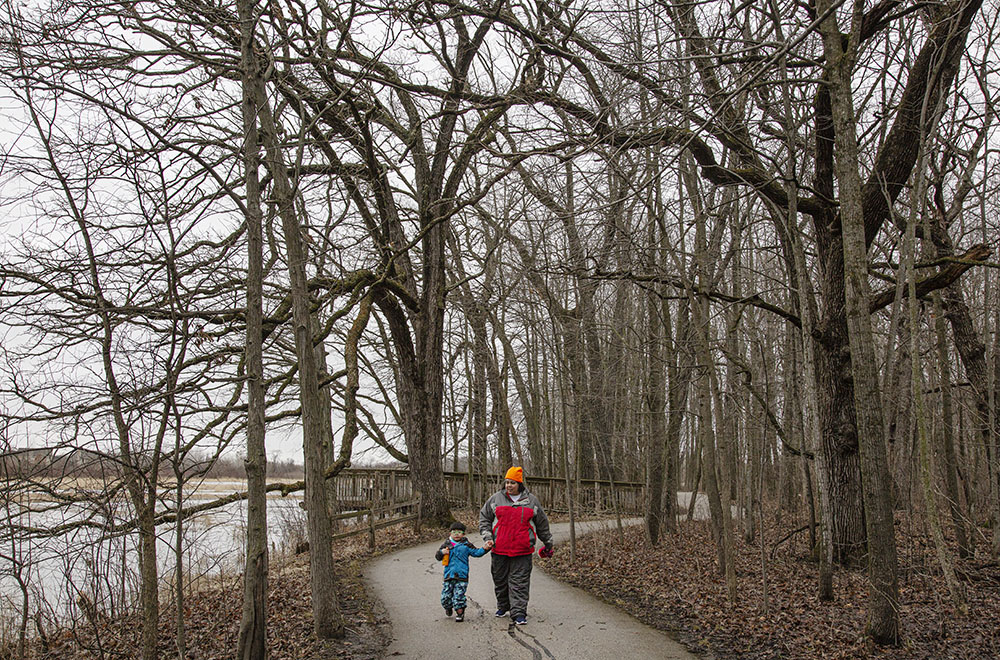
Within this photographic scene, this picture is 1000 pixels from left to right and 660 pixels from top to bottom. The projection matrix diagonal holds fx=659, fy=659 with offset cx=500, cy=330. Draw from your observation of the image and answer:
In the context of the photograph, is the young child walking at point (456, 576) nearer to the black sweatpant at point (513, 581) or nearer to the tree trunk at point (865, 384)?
the black sweatpant at point (513, 581)

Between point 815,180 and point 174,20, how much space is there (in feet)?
27.9

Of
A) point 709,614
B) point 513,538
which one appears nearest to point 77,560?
point 513,538

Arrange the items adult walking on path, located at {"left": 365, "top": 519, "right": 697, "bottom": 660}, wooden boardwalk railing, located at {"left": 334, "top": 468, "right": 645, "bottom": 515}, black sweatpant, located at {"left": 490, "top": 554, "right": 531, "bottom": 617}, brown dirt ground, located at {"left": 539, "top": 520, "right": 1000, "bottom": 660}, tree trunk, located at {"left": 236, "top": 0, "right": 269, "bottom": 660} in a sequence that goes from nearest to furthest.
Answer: tree trunk, located at {"left": 236, "top": 0, "right": 269, "bottom": 660} < brown dirt ground, located at {"left": 539, "top": 520, "right": 1000, "bottom": 660} < adult walking on path, located at {"left": 365, "top": 519, "right": 697, "bottom": 660} < black sweatpant, located at {"left": 490, "top": 554, "right": 531, "bottom": 617} < wooden boardwalk railing, located at {"left": 334, "top": 468, "right": 645, "bottom": 515}

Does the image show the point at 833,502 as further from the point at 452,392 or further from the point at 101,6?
the point at 452,392

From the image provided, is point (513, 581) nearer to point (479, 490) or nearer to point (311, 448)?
point (311, 448)

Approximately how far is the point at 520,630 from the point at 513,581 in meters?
0.55

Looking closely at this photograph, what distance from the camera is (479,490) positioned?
24406mm

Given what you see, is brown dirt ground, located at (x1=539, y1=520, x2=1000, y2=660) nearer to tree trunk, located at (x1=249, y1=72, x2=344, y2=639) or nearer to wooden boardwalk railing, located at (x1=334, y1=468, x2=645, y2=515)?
tree trunk, located at (x1=249, y1=72, x2=344, y2=639)

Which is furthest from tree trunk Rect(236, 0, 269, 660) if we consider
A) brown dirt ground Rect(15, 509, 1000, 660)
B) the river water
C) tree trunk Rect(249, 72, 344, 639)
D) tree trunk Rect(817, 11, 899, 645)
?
tree trunk Rect(817, 11, 899, 645)

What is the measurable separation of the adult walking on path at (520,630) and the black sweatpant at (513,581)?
0.66 ft

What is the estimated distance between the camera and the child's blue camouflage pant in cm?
804

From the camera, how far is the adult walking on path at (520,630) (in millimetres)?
6609

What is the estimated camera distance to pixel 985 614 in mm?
7258

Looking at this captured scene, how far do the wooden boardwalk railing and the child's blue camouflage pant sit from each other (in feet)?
37.8
